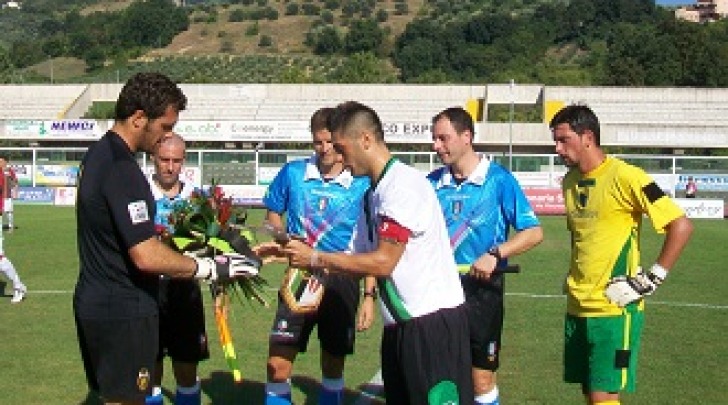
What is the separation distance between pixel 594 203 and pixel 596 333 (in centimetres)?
87

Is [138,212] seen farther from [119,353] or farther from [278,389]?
[278,389]

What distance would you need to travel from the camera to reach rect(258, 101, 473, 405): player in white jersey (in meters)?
5.21

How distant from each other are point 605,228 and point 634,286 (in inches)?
18.7

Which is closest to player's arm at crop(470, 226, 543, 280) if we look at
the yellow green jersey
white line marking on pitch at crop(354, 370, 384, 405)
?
the yellow green jersey

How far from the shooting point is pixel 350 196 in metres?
7.77

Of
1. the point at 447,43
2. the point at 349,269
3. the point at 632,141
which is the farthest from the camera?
the point at 447,43

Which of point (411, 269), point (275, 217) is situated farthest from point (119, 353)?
point (275, 217)

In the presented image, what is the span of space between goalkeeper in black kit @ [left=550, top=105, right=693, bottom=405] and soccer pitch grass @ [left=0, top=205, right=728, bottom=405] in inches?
88.4

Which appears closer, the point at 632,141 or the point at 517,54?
the point at 632,141

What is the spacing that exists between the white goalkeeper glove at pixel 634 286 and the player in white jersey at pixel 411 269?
1.39 metres

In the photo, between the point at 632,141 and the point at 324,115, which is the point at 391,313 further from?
the point at 632,141

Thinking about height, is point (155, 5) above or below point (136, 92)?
above

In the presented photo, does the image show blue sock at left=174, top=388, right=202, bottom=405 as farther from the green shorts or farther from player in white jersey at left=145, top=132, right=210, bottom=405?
the green shorts

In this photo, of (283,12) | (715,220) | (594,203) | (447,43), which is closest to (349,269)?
(594,203)
